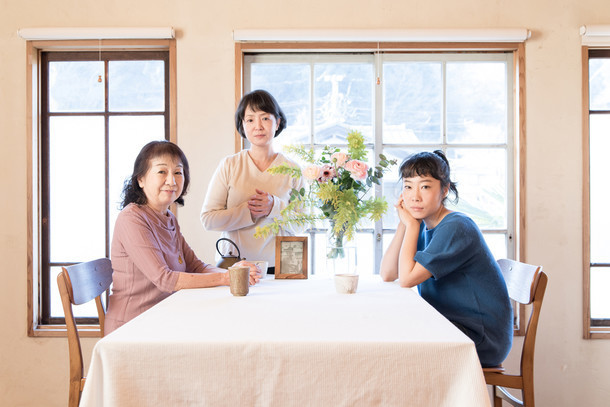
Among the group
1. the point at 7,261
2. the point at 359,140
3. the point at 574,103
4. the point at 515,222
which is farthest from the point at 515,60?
the point at 7,261

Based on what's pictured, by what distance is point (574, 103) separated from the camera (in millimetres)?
2793

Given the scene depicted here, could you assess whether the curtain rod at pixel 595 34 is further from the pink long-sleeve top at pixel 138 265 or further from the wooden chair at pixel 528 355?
the pink long-sleeve top at pixel 138 265

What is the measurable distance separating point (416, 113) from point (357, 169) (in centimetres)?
130

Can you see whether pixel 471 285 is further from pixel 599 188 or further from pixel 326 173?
pixel 599 188

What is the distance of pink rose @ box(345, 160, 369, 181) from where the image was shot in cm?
177

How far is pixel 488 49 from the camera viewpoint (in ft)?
9.27

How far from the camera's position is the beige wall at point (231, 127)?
279 cm

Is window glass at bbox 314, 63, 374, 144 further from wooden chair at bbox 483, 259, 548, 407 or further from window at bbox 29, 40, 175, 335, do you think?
wooden chair at bbox 483, 259, 548, 407

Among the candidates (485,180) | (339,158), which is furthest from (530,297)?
(485,180)

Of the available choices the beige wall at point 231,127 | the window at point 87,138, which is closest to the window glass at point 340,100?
the beige wall at point 231,127

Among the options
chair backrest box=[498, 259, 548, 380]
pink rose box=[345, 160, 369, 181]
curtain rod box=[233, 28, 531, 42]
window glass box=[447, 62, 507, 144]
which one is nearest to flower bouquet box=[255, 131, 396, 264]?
pink rose box=[345, 160, 369, 181]

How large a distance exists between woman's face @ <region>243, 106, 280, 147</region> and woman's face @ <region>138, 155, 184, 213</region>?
0.50m

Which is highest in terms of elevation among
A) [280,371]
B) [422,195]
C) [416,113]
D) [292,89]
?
[292,89]

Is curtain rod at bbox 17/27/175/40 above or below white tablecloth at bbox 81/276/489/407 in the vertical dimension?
above
